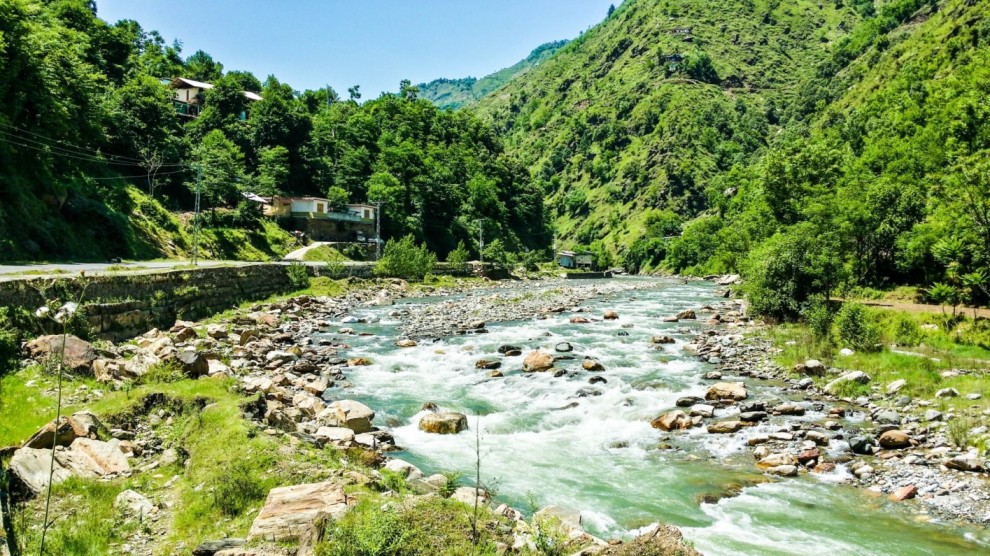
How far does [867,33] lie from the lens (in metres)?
166

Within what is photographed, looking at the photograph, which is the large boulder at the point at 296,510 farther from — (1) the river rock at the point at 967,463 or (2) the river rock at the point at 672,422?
(1) the river rock at the point at 967,463

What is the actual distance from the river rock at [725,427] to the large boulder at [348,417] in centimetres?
993

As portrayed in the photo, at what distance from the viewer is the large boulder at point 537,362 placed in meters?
23.4

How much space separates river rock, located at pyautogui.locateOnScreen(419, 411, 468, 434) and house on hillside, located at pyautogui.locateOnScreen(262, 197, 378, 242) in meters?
65.5

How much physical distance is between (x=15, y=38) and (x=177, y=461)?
41.8m

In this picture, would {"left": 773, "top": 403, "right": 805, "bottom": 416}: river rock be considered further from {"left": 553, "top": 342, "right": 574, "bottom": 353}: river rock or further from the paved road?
the paved road

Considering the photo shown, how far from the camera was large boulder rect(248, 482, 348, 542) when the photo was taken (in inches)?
273

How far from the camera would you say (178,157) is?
6562cm

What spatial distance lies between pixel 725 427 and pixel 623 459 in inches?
145

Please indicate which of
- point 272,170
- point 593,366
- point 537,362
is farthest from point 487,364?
point 272,170

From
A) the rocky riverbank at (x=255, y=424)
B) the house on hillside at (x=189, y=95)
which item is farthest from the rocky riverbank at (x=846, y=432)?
the house on hillside at (x=189, y=95)

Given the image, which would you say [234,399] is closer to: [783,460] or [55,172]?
[783,460]

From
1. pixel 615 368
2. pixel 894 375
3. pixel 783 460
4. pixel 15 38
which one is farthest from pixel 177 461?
pixel 15 38

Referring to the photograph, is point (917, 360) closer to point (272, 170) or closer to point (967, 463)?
point (967, 463)
